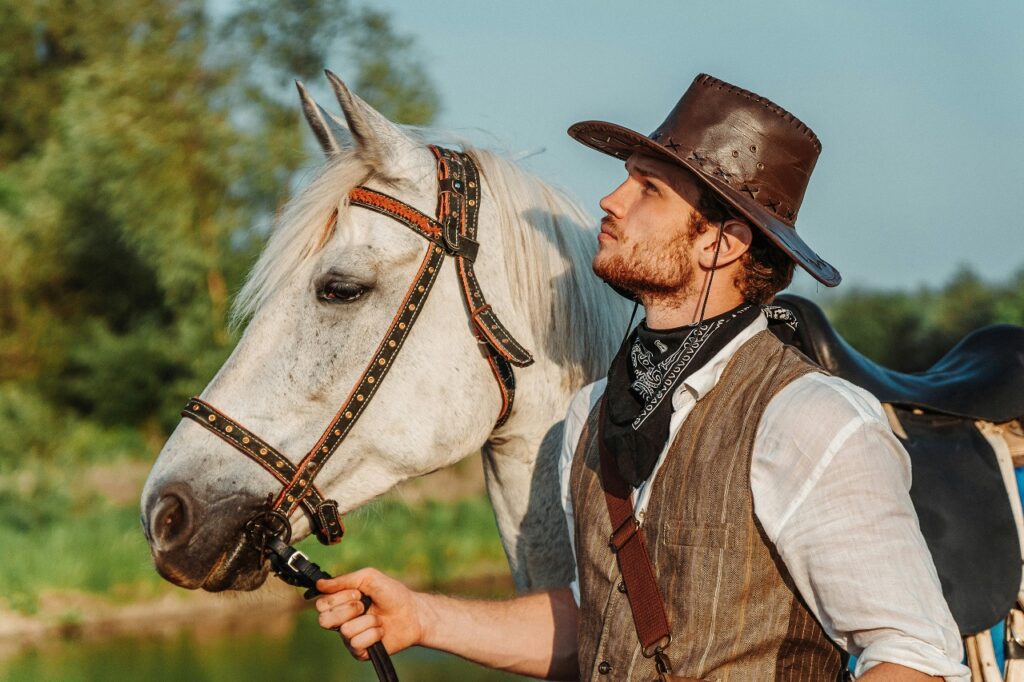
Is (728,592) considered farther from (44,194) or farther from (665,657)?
(44,194)

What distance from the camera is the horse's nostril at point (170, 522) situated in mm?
2268

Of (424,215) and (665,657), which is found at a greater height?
(424,215)

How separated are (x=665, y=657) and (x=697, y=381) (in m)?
0.47

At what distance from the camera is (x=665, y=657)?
1748mm

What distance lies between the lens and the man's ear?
1.97 metres

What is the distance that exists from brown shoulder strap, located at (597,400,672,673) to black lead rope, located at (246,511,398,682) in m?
0.49

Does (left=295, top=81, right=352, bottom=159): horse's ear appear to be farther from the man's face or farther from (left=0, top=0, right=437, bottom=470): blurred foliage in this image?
(left=0, top=0, right=437, bottom=470): blurred foliage

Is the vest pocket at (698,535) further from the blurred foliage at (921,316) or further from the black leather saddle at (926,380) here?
the blurred foliage at (921,316)

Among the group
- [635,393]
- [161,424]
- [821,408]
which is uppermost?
[821,408]

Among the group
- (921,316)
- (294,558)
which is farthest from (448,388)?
(921,316)

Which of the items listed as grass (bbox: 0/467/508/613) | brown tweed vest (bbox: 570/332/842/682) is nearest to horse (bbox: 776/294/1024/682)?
brown tweed vest (bbox: 570/332/842/682)

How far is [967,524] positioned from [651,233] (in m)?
1.01

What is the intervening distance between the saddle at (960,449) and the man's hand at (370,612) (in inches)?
42.6

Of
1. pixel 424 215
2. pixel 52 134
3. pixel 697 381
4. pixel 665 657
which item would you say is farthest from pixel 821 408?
pixel 52 134
